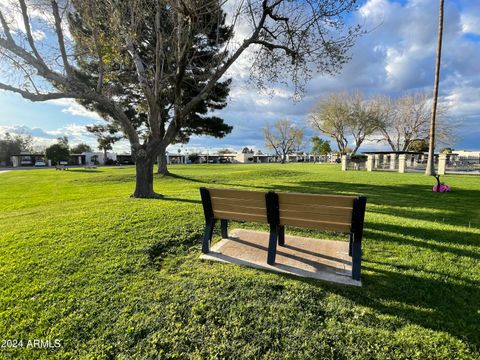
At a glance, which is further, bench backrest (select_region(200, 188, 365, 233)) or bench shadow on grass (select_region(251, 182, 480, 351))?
bench backrest (select_region(200, 188, 365, 233))

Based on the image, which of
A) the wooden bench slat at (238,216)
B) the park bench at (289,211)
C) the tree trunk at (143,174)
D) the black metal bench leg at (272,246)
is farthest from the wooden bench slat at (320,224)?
the tree trunk at (143,174)

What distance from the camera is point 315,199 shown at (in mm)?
2805

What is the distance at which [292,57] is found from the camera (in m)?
9.21

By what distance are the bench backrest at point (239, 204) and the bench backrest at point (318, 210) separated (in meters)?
0.27

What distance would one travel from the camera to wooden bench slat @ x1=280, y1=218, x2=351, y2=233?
9.22 feet

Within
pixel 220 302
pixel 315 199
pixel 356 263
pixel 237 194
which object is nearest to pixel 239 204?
pixel 237 194

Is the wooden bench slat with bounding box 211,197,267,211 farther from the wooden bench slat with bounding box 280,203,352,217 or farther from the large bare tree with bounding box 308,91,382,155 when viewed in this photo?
the large bare tree with bounding box 308,91,382,155

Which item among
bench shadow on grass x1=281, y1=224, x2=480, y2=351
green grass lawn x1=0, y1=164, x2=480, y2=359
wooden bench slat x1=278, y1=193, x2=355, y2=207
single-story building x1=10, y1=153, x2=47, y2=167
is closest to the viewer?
green grass lawn x1=0, y1=164, x2=480, y2=359

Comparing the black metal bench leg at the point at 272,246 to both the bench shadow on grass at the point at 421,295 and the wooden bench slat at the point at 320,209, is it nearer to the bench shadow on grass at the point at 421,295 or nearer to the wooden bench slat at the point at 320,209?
the wooden bench slat at the point at 320,209

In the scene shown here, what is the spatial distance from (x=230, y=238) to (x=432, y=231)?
3.57 metres

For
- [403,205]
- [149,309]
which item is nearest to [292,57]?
[403,205]

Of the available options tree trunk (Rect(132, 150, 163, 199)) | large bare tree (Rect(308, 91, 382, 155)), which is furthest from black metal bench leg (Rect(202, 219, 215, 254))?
large bare tree (Rect(308, 91, 382, 155))

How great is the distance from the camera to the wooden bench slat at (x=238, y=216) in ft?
10.5

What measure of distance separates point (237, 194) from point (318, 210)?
40.2 inches
